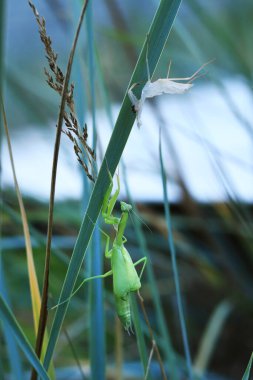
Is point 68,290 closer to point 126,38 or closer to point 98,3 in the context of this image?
point 126,38

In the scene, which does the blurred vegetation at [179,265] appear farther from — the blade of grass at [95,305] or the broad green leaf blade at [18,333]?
the broad green leaf blade at [18,333]

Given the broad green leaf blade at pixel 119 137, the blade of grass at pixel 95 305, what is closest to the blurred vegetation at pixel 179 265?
the blade of grass at pixel 95 305

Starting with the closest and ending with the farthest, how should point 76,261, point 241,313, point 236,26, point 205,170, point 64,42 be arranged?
point 76,261, point 241,313, point 205,170, point 236,26, point 64,42

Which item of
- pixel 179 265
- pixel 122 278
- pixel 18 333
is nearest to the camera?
pixel 18 333

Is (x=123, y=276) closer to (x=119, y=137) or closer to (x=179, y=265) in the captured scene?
(x=119, y=137)

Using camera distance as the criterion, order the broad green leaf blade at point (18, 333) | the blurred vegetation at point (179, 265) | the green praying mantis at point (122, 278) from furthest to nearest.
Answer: the blurred vegetation at point (179, 265) < the green praying mantis at point (122, 278) < the broad green leaf blade at point (18, 333)

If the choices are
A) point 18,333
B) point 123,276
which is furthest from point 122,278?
point 18,333

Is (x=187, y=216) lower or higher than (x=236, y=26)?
lower

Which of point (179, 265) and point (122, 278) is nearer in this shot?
point (122, 278)

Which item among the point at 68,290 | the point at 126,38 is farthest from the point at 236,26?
the point at 68,290
